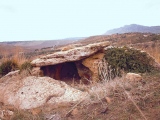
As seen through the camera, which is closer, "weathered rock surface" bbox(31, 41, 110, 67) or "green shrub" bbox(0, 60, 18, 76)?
"weathered rock surface" bbox(31, 41, 110, 67)

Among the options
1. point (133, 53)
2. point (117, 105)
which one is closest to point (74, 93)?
point (117, 105)

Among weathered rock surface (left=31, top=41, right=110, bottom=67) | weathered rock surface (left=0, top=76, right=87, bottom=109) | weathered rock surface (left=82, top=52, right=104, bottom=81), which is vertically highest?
weathered rock surface (left=31, top=41, right=110, bottom=67)

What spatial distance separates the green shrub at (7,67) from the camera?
30.0 ft

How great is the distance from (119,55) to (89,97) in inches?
117

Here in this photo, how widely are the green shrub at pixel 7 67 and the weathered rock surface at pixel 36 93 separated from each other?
2774 millimetres

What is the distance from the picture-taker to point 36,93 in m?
5.73

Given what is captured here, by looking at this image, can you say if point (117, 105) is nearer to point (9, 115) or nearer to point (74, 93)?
point (74, 93)

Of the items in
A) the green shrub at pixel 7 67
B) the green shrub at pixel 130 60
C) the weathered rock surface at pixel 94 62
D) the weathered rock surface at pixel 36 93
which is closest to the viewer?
the weathered rock surface at pixel 36 93

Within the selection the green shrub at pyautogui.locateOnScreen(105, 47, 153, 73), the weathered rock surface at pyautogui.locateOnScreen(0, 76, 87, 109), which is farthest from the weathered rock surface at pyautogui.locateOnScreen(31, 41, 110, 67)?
the weathered rock surface at pyautogui.locateOnScreen(0, 76, 87, 109)

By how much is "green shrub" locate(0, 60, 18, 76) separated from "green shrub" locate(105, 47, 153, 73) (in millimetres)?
3822

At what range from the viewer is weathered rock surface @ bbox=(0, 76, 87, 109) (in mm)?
5414

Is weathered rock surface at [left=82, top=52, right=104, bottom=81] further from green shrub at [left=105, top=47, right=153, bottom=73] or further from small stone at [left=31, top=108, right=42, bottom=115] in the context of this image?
small stone at [left=31, top=108, right=42, bottom=115]

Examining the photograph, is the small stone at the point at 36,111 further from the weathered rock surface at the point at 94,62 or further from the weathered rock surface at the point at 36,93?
the weathered rock surface at the point at 94,62

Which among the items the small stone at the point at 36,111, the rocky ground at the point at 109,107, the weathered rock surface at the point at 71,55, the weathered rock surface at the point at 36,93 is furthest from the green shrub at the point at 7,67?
the small stone at the point at 36,111
